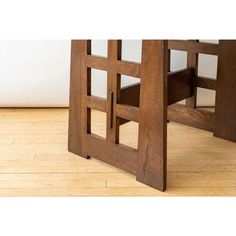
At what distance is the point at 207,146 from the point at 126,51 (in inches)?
26.2

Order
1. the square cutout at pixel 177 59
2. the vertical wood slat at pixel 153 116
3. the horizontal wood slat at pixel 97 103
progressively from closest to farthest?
the vertical wood slat at pixel 153 116 < the horizontal wood slat at pixel 97 103 < the square cutout at pixel 177 59

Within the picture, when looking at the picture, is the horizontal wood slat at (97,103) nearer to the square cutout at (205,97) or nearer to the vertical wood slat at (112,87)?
the vertical wood slat at (112,87)

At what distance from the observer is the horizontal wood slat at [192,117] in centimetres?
175

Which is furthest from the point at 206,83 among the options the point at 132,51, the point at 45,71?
the point at 45,71

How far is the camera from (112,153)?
1.39 m

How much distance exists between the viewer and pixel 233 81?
1.61 metres

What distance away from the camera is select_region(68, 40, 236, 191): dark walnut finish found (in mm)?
1185

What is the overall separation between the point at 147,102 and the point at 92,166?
1.11 ft

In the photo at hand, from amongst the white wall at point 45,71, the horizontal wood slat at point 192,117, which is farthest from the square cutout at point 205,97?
the horizontal wood slat at point 192,117

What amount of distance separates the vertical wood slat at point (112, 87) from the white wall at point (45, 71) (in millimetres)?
682

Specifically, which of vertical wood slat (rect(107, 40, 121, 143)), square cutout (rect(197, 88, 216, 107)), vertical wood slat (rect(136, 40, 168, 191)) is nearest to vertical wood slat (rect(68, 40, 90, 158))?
vertical wood slat (rect(107, 40, 121, 143))

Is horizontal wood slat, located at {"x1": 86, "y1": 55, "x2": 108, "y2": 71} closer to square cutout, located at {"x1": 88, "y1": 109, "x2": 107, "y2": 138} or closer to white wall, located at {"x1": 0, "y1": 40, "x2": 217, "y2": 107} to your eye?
square cutout, located at {"x1": 88, "y1": 109, "x2": 107, "y2": 138}

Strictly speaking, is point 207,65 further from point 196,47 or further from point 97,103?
point 97,103
